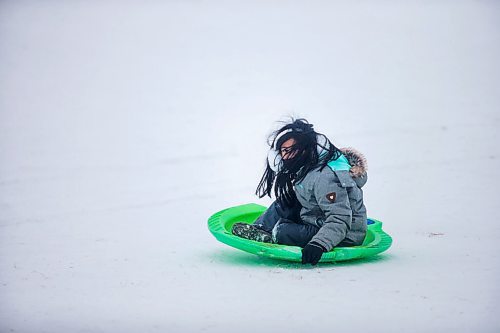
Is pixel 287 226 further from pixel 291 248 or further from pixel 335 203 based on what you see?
pixel 335 203

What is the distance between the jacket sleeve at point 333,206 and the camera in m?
3.57

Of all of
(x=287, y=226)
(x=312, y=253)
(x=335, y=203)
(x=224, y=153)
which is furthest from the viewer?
(x=224, y=153)

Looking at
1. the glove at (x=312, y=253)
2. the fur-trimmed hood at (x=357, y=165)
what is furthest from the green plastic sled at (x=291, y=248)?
the fur-trimmed hood at (x=357, y=165)

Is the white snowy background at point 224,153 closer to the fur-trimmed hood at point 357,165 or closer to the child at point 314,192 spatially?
the child at point 314,192

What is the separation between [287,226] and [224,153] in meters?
3.28

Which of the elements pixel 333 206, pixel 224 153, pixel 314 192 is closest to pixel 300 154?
pixel 314 192

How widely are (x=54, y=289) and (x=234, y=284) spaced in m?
0.79

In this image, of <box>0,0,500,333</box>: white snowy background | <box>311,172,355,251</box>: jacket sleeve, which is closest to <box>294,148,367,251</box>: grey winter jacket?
<box>311,172,355,251</box>: jacket sleeve

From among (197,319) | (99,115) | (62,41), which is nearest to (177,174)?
(99,115)

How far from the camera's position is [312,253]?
3506mm

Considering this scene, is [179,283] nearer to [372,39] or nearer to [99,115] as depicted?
[99,115]

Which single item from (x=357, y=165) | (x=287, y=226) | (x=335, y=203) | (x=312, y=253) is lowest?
(x=312, y=253)

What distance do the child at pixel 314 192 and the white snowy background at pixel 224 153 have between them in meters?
0.15

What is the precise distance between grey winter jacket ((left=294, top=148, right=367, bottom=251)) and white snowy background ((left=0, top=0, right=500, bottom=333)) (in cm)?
16
